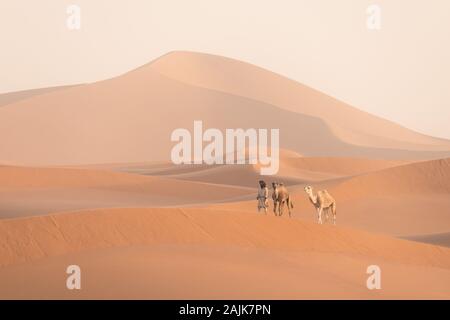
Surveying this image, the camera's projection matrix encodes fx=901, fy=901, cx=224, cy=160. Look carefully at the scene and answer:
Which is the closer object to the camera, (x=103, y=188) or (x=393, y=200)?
(x=393, y=200)

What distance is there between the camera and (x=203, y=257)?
18.2 metres

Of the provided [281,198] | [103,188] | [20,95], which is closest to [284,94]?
[20,95]

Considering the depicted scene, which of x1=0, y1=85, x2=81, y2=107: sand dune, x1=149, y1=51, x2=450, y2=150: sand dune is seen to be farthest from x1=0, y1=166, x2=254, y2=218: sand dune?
x1=149, y1=51, x2=450, y2=150: sand dune

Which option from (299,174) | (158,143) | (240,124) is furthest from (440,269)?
(240,124)

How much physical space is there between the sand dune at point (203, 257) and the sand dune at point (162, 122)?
59.9 meters

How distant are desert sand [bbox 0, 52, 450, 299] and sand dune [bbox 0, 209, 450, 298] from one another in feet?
0.12

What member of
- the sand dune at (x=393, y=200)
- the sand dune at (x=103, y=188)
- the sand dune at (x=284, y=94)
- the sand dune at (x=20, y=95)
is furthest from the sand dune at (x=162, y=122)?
the sand dune at (x=393, y=200)

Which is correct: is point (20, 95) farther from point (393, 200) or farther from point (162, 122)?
point (393, 200)

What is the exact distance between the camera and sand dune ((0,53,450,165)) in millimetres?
85538

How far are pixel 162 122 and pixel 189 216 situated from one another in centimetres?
7270

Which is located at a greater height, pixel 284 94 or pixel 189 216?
pixel 284 94

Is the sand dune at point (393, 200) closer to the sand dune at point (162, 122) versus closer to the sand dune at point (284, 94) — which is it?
the sand dune at point (162, 122)

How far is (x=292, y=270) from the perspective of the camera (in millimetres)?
17859

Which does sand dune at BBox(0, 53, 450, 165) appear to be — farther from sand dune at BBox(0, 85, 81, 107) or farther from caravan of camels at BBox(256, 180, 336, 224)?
caravan of camels at BBox(256, 180, 336, 224)
